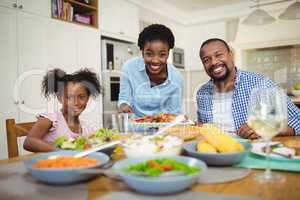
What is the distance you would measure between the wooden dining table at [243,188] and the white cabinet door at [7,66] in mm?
2242

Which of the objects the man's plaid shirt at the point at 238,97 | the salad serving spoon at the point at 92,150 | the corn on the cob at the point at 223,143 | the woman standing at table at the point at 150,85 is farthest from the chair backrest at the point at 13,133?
the man's plaid shirt at the point at 238,97

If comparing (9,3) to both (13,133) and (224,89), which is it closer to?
(13,133)

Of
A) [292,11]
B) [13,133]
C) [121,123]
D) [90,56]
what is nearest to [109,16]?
[90,56]

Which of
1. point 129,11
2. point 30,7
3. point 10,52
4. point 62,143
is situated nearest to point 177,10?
point 129,11

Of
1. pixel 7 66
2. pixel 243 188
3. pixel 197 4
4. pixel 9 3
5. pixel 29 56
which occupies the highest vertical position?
pixel 197 4

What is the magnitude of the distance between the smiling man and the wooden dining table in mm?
1115

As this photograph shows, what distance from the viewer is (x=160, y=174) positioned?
0.62 m

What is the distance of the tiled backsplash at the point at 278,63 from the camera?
205 inches

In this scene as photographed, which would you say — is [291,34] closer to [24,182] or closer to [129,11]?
[129,11]

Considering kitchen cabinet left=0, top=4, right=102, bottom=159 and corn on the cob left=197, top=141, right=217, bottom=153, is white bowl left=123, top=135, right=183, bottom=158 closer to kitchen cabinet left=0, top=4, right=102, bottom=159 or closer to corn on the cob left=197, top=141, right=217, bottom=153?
corn on the cob left=197, top=141, right=217, bottom=153

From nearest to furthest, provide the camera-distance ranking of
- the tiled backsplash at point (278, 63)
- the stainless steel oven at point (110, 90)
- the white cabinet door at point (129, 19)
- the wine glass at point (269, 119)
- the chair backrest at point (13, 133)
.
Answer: the wine glass at point (269, 119) → the chair backrest at point (13, 133) → the stainless steel oven at point (110, 90) → the white cabinet door at point (129, 19) → the tiled backsplash at point (278, 63)

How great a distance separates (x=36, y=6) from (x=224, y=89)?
7.02 feet

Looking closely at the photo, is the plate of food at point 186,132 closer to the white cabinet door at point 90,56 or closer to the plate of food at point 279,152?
the plate of food at point 279,152

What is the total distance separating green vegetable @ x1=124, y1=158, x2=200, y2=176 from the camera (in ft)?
2.05
